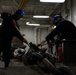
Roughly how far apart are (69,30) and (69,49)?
438 millimetres

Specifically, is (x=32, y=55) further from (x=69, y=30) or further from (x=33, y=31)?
(x=33, y=31)

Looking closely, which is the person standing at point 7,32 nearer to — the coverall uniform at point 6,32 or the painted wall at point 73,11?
the coverall uniform at point 6,32

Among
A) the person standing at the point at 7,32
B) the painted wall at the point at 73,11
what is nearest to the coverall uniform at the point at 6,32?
the person standing at the point at 7,32

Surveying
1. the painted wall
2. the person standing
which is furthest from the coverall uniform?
the painted wall

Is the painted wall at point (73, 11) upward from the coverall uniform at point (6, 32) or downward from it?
upward

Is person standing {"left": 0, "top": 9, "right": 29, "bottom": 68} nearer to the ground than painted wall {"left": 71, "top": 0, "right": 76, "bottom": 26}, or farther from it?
nearer to the ground

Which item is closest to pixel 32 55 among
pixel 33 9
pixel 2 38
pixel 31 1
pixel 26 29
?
pixel 2 38

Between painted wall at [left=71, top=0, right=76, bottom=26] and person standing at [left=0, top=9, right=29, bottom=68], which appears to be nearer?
person standing at [left=0, top=9, right=29, bottom=68]

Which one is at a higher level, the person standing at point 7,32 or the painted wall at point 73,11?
the painted wall at point 73,11

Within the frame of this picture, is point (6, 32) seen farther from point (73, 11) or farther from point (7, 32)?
point (73, 11)

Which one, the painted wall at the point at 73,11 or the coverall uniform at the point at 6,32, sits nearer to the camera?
the coverall uniform at the point at 6,32

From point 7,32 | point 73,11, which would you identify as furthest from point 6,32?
point 73,11

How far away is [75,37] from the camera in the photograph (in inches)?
146

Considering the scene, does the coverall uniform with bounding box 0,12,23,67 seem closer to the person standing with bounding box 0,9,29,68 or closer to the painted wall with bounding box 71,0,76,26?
the person standing with bounding box 0,9,29,68
